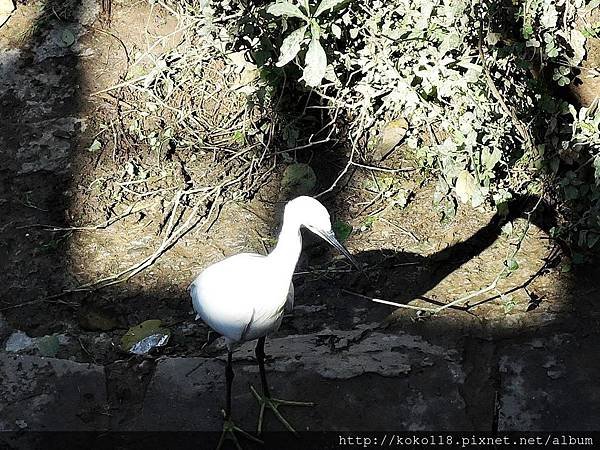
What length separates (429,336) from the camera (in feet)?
12.6

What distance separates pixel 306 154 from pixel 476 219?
3.47 feet

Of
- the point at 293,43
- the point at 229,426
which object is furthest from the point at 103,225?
the point at 229,426

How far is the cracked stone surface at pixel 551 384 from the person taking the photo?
3375 mm

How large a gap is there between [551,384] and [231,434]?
4.22 feet

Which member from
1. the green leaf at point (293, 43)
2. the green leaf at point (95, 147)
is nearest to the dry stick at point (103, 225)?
the green leaf at point (95, 147)

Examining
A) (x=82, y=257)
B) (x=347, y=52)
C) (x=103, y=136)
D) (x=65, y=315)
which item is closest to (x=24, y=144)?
(x=103, y=136)

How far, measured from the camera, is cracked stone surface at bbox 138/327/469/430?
3.48 meters

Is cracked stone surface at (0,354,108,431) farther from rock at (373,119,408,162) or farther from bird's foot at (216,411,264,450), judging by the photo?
rock at (373,119,408,162)

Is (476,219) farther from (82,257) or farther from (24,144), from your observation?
(24,144)

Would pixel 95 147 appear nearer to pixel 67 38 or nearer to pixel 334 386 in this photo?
pixel 67 38

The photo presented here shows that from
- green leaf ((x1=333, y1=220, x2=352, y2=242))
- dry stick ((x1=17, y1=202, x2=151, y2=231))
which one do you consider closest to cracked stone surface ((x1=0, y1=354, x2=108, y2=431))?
dry stick ((x1=17, y1=202, x2=151, y2=231))

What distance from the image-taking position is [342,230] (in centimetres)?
448

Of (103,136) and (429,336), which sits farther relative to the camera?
(103,136)

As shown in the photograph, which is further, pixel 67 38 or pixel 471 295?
pixel 67 38
